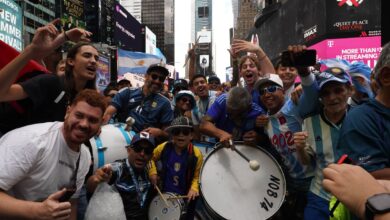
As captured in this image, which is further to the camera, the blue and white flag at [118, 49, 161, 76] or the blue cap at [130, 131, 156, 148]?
the blue and white flag at [118, 49, 161, 76]

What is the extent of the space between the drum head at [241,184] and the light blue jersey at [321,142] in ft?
1.43

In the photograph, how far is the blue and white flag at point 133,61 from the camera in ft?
60.1

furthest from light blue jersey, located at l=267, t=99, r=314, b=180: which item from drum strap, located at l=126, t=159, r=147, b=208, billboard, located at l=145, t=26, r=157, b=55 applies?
billboard, located at l=145, t=26, r=157, b=55

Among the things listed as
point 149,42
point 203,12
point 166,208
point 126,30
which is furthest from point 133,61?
point 203,12

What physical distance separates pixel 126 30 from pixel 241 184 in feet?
144

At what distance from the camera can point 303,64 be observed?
129 inches

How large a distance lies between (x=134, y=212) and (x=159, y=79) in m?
1.87

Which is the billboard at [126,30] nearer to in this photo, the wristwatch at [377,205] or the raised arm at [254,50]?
the raised arm at [254,50]

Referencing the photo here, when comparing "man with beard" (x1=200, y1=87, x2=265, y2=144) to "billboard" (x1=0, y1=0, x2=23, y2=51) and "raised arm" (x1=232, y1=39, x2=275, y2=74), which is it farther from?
"billboard" (x1=0, y1=0, x2=23, y2=51)

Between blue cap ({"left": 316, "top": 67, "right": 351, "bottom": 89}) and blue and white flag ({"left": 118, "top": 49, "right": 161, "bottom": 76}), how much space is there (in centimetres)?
1516

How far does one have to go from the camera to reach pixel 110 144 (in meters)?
4.25

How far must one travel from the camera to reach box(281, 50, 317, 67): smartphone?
3.21 m

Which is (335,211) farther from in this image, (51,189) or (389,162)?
(51,189)

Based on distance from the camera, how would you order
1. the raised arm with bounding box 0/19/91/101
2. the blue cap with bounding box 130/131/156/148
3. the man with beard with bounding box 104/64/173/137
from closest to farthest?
the raised arm with bounding box 0/19/91/101 → the blue cap with bounding box 130/131/156/148 → the man with beard with bounding box 104/64/173/137
